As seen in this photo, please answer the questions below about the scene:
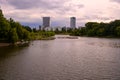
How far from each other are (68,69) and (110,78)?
9.01 meters

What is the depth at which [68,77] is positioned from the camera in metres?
36.4

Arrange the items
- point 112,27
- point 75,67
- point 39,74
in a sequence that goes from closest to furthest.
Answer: point 39,74 → point 75,67 → point 112,27

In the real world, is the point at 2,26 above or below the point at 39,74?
above

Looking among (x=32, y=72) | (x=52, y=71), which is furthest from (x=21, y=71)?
(x=52, y=71)

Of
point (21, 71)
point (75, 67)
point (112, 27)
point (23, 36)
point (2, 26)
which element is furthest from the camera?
point (112, 27)

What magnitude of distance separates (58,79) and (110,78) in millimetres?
6894

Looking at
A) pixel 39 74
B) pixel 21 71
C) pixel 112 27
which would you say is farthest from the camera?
pixel 112 27

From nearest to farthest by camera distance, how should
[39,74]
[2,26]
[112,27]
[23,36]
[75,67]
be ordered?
[39,74]
[75,67]
[2,26]
[23,36]
[112,27]

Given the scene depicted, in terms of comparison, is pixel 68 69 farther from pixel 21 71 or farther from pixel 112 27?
pixel 112 27

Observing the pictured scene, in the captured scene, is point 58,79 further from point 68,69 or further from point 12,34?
point 12,34

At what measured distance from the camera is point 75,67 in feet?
147

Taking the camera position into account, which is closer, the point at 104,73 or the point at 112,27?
the point at 104,73

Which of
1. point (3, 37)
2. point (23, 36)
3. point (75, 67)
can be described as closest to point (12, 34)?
point (3, 37)

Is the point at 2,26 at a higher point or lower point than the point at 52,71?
higher
